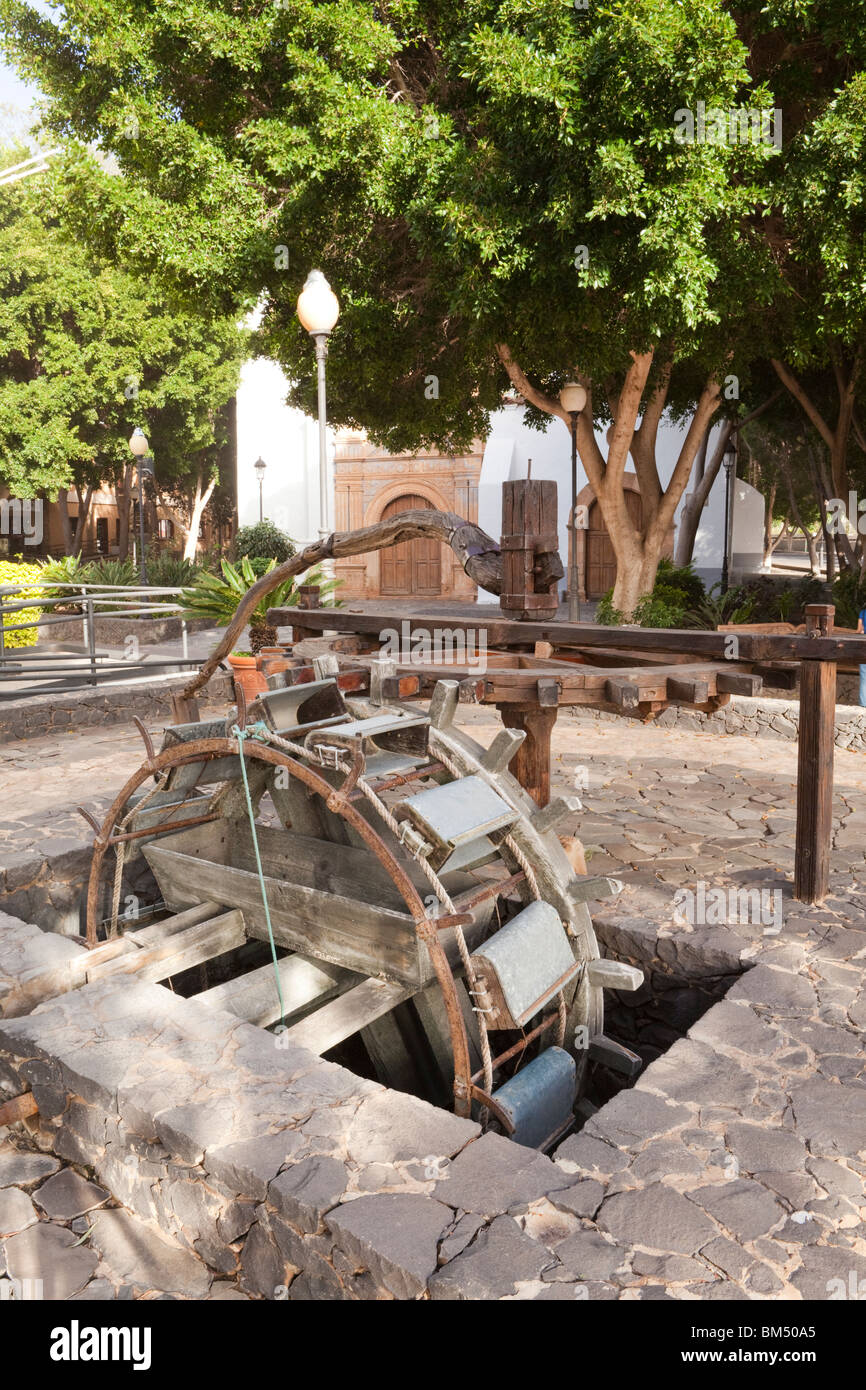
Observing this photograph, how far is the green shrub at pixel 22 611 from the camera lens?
596 inches

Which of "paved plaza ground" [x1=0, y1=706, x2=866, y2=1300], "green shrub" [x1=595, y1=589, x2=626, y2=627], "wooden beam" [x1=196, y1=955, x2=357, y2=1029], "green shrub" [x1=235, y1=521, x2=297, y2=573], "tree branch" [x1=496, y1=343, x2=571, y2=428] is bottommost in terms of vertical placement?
"wooden beam" [x1=196, y1=955, x2=357, y2=1029]

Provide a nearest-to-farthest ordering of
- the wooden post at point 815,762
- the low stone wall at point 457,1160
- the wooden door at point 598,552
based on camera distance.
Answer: the low stone wall at point 457,1160, the wooden post at point 815,762, the wooden door at point 598,552

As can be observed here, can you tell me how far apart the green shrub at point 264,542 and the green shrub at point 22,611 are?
5.85 metres

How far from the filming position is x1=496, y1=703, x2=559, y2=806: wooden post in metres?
4.83

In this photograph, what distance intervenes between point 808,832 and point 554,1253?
9.03ft

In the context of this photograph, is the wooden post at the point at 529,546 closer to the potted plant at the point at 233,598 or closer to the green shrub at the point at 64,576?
the potted plant at the point at 233,598

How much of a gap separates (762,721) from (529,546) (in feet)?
21.3

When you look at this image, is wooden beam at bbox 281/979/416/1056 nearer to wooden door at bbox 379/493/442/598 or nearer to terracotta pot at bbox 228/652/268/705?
terracotta pot at bbox 228/652/268/705

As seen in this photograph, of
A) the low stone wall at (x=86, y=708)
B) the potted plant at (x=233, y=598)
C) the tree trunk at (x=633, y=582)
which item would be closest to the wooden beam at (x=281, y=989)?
the low stone wall at (x=86, y=708)

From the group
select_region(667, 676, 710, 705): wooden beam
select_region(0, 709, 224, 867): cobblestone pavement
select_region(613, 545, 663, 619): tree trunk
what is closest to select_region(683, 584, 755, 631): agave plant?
select_region(613, 545, 663, 619): tree trunk

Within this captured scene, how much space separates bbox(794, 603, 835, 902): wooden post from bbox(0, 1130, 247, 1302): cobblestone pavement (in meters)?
3.16

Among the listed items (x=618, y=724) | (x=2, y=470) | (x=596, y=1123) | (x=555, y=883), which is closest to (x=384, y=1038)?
(x=555, y=883)

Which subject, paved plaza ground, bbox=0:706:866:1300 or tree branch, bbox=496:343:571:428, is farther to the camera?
tree branch, bbox=496:343:571:428
